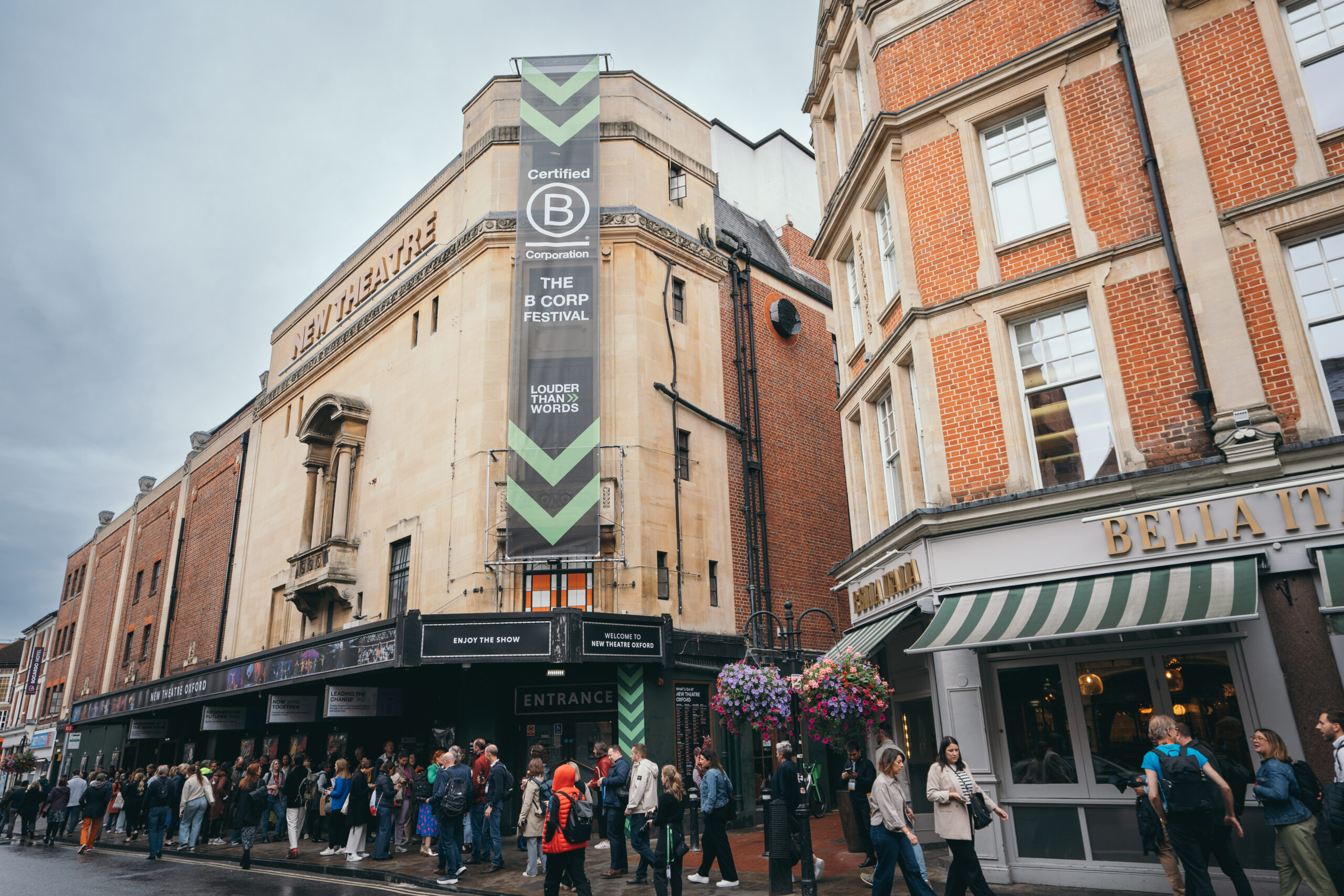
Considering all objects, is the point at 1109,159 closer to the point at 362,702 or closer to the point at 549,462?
the point at 549,462

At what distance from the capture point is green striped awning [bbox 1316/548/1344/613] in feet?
27.4

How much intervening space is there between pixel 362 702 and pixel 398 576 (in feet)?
10.1

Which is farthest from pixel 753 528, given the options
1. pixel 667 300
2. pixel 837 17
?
pixel 837 17

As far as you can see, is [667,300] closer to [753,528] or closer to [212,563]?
[753,528]

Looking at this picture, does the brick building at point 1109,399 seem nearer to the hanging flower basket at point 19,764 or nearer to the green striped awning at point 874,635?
the green striped awning at point 874,635

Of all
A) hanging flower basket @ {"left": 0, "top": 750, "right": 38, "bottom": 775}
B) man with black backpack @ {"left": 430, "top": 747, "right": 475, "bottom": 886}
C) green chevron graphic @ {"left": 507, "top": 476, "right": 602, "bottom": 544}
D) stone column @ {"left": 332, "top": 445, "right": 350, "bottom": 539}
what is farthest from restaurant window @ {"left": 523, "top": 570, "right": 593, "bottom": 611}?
hanging flower basket @ {"left": 0, "top": 750, "right": 38, "bottom": 775}

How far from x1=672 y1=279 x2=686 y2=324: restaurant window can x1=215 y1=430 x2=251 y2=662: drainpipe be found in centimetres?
1924

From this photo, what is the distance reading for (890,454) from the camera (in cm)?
1423

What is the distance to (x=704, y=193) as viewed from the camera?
23.2 m

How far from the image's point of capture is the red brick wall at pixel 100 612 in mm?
42281

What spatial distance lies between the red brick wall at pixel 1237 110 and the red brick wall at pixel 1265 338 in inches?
33.2

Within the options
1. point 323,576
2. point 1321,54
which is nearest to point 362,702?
point 323,576

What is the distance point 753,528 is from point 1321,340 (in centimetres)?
1311

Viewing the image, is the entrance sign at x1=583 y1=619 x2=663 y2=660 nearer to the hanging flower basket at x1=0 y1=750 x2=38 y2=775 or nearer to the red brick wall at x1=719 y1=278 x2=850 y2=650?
the red brick wall at x1=719 y1=278 x2=850 y2=650
